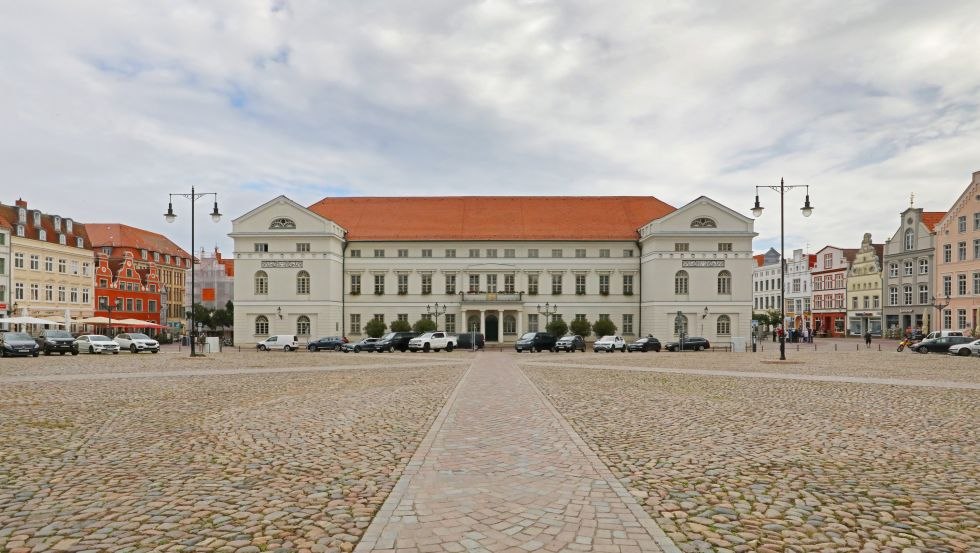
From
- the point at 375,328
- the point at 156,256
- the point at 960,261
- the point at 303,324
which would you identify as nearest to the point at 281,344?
the point at 303,324

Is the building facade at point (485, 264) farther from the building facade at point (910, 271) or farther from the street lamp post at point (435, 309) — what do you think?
the building facade at point (910, 271)

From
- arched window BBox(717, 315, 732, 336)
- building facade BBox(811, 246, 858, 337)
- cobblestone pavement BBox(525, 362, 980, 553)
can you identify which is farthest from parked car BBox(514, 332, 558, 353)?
building facade BBox(811, 246, 858, 337)

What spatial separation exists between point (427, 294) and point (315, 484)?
53.7m

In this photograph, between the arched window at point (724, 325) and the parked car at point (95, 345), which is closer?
the parked car at point (95, 345)

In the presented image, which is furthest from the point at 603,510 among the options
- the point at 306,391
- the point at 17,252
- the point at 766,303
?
the point at 766,303

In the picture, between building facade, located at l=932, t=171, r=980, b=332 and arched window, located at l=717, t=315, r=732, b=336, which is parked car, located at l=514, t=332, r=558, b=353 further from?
building facade, located at l=932, t=171, r=980, b=332

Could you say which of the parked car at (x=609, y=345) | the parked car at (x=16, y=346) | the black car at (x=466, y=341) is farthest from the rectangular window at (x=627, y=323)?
the parked car at (x=16, y=346)

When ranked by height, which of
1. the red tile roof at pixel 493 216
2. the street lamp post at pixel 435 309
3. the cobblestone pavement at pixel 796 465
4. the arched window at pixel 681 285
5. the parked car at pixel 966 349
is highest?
the red tile roof at pixel 493 216

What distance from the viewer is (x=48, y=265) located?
65.9 m

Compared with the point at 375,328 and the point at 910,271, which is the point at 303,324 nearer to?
the point at 375,328

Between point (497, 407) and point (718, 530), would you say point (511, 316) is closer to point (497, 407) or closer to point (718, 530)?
point (497, 407)

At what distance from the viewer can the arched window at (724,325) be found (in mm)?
57281

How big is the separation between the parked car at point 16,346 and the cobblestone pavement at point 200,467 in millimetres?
26022

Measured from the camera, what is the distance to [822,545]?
532 centimetres
